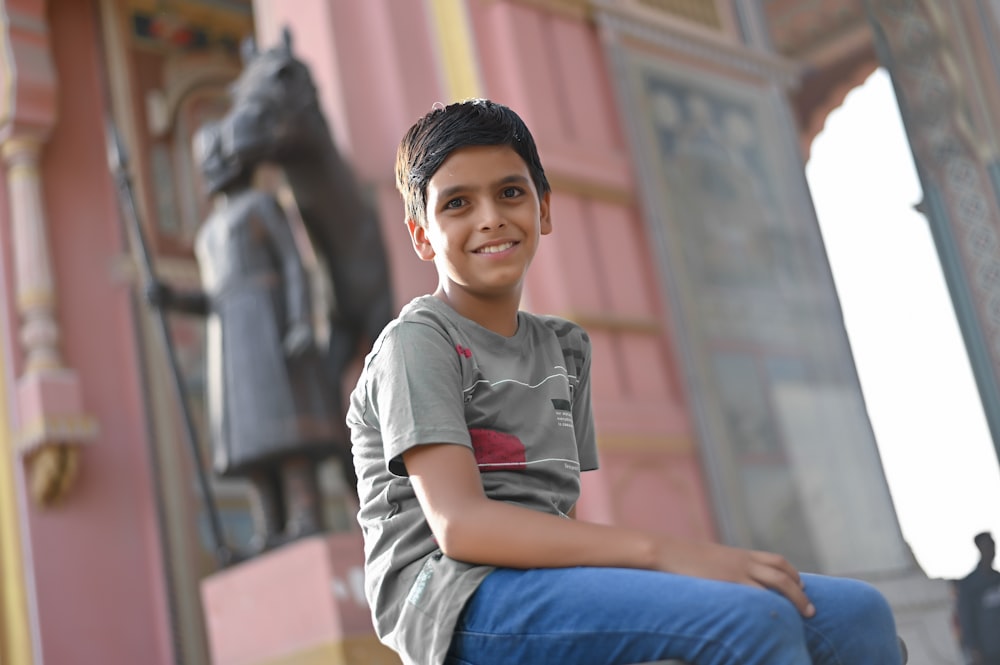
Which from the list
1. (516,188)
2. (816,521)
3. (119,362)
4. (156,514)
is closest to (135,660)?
(156,514)

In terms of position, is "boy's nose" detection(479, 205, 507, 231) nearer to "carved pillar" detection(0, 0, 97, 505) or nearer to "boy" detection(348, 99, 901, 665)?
"boy" detection(348, 99, 901, 665)

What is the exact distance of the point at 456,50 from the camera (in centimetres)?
328

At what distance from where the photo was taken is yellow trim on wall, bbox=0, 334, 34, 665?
12.8ft

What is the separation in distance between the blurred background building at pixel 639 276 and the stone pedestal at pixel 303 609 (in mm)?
658

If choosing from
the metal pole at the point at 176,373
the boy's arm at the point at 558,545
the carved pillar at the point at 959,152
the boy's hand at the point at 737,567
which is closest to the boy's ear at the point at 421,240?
the boy's arm at the point at 558,545

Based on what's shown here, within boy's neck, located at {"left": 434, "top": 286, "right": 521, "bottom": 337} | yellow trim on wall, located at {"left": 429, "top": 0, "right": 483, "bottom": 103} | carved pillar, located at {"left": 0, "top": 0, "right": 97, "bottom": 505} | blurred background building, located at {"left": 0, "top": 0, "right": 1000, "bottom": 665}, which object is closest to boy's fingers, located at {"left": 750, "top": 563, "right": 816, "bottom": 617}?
boy's neck, located at {"left": 434, "top": 286, "right": 521, "bottom": 337}

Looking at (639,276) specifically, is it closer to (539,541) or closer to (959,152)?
(959,152)

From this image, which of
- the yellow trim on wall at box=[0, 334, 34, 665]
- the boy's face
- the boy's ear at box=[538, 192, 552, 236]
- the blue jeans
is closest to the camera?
the blue jeans

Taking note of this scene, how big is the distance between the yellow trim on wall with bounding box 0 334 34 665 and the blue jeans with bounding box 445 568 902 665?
346cm

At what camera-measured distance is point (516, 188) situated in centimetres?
103

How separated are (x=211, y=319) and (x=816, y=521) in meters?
1.72

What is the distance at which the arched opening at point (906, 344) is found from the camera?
Answer: 294 centimetres

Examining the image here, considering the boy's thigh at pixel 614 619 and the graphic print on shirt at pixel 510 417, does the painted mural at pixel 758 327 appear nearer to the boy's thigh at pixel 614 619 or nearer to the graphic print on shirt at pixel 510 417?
the graphic print on shirt at pixel 510 417

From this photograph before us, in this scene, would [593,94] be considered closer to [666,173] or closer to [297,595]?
[666,173]
